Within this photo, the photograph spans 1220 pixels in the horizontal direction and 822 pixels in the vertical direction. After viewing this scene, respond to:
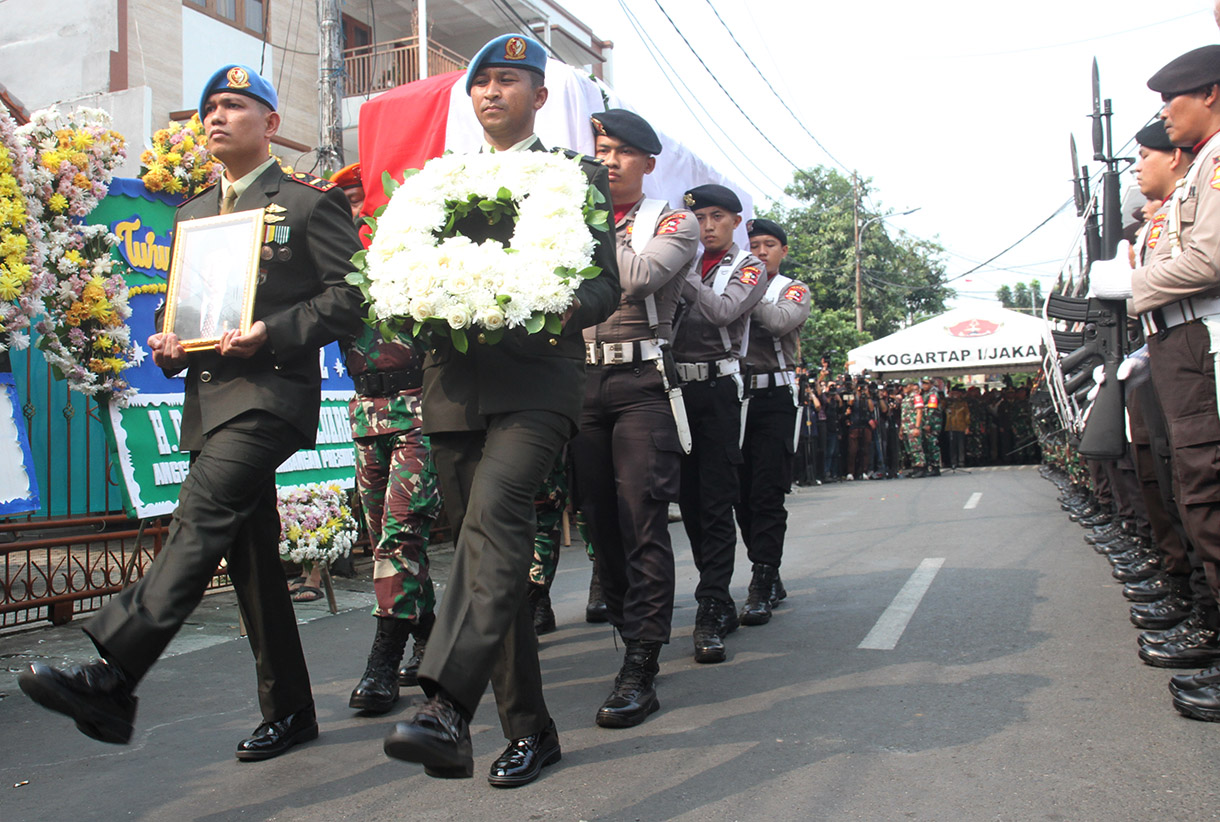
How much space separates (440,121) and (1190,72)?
203 inches

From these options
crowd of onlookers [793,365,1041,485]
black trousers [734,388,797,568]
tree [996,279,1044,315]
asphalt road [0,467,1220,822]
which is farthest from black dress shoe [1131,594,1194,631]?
tree [996,279,1044,315]

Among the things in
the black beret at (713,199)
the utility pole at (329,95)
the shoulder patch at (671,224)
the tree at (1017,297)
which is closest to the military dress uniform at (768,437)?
the black beret at (713,199)

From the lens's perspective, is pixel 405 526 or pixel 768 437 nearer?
pixel 405 526

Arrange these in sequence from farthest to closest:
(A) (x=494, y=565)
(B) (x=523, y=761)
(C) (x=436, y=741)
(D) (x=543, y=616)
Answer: (D) (x=543, y=616), (B) (x=523, y=761), (A) (x=494, y=565), (C) (x=436, y=741)

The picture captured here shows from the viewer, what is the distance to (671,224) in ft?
14.6

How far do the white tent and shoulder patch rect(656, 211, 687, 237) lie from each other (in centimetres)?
1839

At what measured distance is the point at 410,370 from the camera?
463 cm

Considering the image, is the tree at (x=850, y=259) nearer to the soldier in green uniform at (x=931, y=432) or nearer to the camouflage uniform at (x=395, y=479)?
the soldier in green uniform at (x=931, y=432)

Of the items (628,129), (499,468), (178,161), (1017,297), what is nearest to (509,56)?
(628,129)

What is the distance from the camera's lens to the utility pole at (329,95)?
11461 millimetres

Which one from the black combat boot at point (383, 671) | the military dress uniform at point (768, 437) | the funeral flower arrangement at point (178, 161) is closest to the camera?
the black combat boot at point (383, 671)

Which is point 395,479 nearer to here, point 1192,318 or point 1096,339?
point 1192,318

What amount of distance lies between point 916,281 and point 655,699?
165ft

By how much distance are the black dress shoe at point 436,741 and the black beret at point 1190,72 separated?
3574 millimetres
